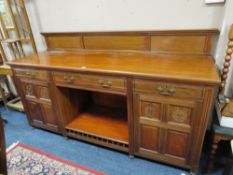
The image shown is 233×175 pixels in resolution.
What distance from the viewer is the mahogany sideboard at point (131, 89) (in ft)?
3.88

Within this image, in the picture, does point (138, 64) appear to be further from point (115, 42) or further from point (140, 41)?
point (115, 42)

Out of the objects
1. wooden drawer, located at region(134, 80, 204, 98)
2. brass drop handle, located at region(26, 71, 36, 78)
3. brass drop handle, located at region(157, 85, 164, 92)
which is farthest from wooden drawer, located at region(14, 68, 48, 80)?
brass drop handle, located at region(157, 85, 164, 92)

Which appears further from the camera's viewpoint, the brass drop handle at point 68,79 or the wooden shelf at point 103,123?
the wooden shelf at point 103,123

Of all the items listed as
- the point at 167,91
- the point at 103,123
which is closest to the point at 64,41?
the point at 103,123

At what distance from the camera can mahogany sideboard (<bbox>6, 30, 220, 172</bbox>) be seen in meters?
1.18

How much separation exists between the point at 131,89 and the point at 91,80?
363 millimetres

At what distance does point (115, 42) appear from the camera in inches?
69.7

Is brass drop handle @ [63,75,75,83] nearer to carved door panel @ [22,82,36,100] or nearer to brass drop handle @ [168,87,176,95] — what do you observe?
carved door panel @ [22,82,36,100]

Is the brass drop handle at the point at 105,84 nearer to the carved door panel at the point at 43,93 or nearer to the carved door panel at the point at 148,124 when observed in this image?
the carved door panel at the point at 148,124

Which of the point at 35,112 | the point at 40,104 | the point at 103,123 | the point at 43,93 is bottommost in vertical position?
the point at 103,123

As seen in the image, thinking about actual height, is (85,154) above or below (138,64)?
below

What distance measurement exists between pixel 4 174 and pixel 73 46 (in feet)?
4.75

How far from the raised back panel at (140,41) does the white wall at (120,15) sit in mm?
73

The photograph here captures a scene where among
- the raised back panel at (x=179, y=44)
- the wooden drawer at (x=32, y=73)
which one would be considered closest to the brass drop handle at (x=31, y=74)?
the wooden drawer at (x=32, y=73)
